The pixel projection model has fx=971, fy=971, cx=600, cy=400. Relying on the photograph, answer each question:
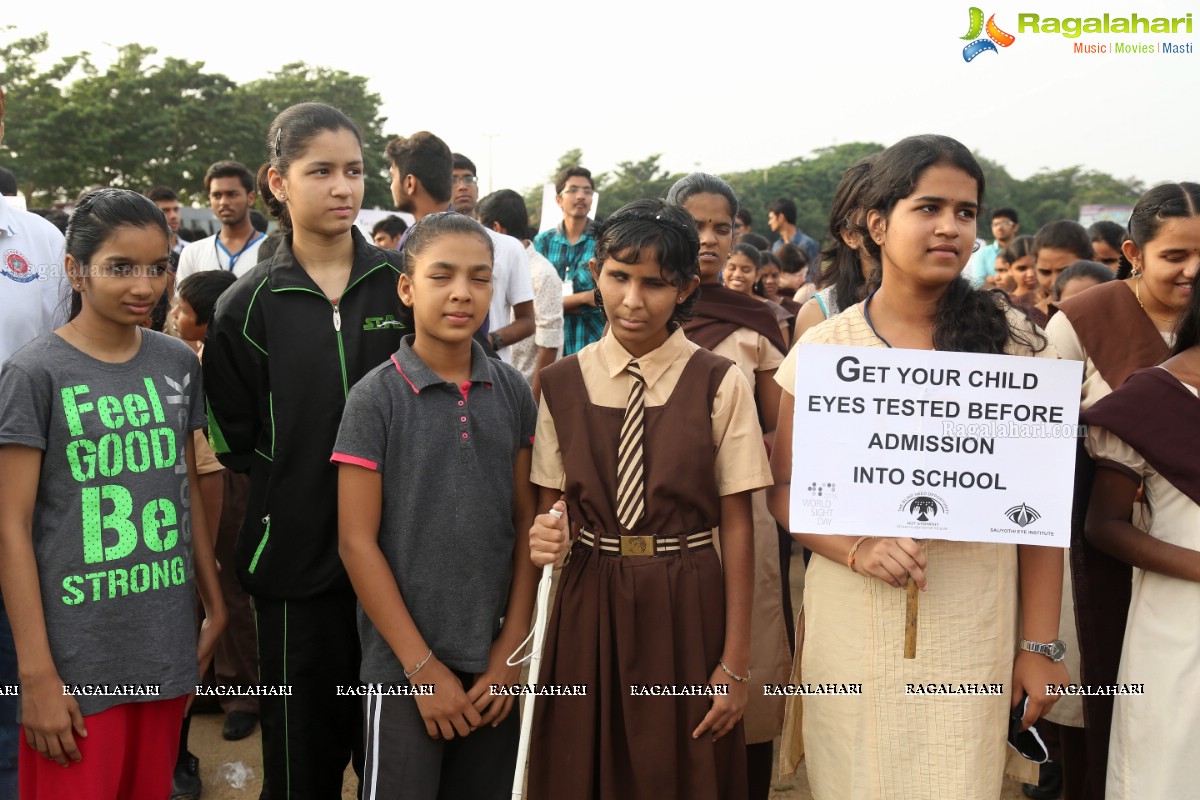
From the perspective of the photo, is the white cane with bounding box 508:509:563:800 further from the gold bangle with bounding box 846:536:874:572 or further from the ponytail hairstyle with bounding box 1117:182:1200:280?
the ponytail hairstyle with bounding box 1117:182:1200:280

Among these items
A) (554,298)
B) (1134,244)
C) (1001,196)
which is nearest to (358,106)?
(1001,196)

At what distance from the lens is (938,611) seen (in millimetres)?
2234

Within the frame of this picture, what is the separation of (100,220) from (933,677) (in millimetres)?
2335

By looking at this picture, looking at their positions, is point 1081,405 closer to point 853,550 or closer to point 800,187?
point 853,550

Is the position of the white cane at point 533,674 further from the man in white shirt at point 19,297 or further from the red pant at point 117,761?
the man in white shirt at point 19,297

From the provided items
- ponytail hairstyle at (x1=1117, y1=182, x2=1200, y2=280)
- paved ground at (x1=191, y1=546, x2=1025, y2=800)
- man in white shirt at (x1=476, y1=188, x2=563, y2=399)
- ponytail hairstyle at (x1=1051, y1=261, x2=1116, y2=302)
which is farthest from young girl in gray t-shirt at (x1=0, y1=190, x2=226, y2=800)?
ponytail hairstyle at (x1=1051, y1=261, x2=1116, y2=302)

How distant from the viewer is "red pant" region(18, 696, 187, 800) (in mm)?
2355

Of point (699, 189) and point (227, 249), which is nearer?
point (699, 189)

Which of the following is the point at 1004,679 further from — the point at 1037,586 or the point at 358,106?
the point at 358,106

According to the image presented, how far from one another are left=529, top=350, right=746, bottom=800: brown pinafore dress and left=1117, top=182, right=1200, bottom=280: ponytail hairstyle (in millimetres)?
1676

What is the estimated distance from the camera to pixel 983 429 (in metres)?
2.13

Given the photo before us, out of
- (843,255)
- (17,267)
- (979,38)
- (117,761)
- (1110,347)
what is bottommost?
(117,761)

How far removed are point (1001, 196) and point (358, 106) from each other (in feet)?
125

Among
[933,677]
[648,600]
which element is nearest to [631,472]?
[648,600]
